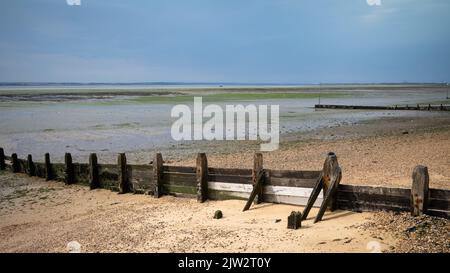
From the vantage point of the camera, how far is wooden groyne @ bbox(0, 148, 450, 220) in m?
8.00

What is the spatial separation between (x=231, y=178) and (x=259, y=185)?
1.15 m

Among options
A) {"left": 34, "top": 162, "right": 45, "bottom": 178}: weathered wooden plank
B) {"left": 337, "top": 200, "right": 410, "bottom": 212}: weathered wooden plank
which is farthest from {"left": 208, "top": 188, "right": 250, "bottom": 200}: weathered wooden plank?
{"left": 34, "top": 162, "right": 45, "bottom": 178}: weathered wooden plank

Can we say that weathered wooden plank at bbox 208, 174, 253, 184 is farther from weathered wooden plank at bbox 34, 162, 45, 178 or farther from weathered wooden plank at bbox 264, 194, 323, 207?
weathered wooden plank at bbox 34, 162, 45, 178

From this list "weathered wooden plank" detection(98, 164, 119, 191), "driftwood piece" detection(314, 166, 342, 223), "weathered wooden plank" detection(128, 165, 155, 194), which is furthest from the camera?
"weathered wooden plank" detection(98, 164, 119, 191)

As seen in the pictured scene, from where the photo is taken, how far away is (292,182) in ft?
33.4

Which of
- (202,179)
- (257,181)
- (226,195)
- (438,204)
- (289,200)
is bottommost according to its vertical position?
(226,195)

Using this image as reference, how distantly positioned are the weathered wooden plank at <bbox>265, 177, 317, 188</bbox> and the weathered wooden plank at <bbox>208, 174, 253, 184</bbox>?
2.16 ft

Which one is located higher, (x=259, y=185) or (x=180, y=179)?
(x=259, y=185)

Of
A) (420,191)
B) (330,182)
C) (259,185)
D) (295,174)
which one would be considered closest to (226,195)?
(259,185)

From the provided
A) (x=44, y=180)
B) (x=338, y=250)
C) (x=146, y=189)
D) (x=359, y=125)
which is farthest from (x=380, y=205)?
(x=359, y=125)

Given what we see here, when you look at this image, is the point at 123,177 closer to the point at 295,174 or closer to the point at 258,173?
the point at 258,173

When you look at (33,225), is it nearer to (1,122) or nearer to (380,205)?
(380,205)

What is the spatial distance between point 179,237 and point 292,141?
1711 cm
